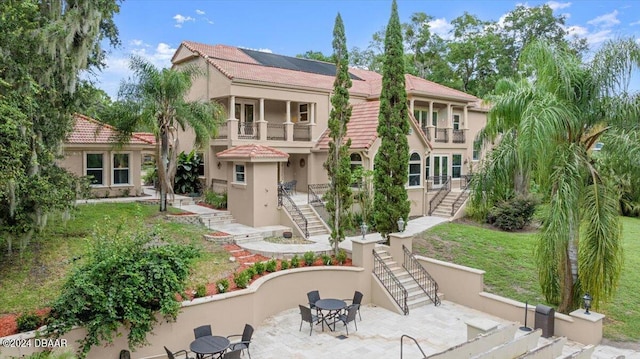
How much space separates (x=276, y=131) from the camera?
2330cm

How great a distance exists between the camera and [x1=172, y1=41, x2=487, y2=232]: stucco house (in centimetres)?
1828

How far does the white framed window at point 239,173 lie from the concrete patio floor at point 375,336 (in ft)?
24.3

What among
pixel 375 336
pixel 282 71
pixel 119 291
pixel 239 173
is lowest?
pixel 375 336

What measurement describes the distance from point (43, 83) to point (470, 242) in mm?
15800

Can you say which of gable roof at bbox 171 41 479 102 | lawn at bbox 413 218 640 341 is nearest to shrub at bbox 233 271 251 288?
lawn at bbox 413 218 640 341

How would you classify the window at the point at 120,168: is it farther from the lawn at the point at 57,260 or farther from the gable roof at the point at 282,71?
the gable roof at the point at 282,71

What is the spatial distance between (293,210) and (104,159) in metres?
10.0

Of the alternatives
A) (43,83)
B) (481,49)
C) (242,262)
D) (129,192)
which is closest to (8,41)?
(43,83)

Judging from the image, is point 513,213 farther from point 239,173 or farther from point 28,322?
point 28,322

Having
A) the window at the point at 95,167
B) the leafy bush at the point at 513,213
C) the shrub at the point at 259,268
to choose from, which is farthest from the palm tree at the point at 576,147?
the window at the point at 95,167

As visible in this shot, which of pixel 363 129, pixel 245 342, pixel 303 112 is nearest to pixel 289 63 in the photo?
pixel 303 112

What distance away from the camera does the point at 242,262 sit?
13.8 meters

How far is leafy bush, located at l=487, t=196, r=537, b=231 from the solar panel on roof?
1351 centimetres

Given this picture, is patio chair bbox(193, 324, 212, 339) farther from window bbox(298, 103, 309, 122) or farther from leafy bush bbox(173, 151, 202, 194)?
window bbox(298, 103, 309, 122)
